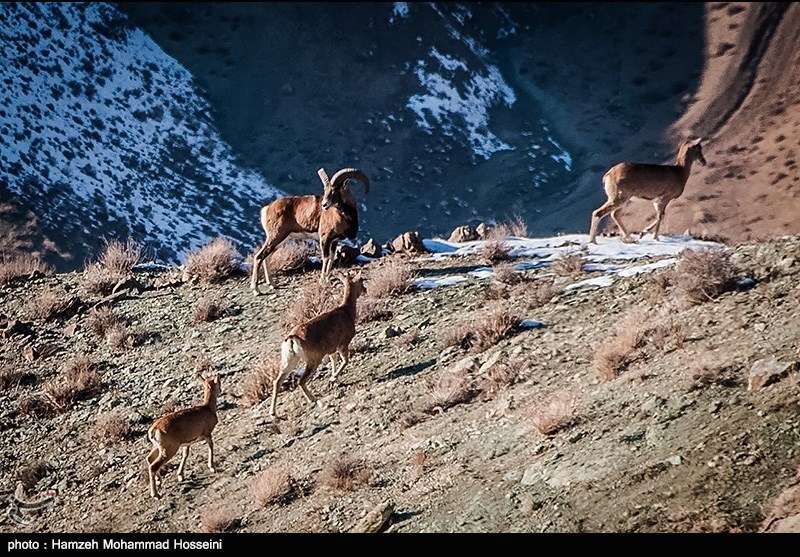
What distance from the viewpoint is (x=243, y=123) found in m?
46.7

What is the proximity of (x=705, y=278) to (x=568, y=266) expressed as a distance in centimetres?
358

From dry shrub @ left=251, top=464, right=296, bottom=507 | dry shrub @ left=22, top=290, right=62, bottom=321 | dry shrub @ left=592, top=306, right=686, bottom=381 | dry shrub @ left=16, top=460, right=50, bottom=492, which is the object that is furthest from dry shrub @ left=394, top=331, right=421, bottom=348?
dry shrub @ left=22, top=290, right=62, bottom=321

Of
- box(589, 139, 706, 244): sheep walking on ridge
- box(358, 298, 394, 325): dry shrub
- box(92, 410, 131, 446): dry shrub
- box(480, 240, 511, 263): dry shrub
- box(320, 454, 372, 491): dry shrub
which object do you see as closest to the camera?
box(320, 454, 372, 491): dry shrub

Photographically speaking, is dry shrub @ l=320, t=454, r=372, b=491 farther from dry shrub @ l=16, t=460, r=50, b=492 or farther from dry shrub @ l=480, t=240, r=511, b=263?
dry shrub @ l=480, t=240, r=511, b=263

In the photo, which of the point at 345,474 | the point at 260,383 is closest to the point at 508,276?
the point at 260,383

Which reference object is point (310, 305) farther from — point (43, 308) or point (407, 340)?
point (43, 308)

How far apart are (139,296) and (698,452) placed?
38.9 ft

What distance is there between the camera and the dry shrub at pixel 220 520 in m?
8.63

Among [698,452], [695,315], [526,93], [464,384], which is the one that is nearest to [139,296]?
[464,384]

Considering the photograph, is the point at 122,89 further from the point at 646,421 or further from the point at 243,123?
the point at 646,421

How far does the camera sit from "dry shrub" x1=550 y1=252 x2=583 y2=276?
14556mm

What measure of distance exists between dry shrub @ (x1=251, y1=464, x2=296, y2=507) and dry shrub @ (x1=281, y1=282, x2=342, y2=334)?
471cm

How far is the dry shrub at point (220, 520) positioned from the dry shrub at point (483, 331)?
4372 millimetres

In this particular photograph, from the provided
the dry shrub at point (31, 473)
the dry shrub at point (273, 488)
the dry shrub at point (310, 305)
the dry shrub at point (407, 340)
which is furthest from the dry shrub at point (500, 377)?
the dry shrub at point (31, 473)
